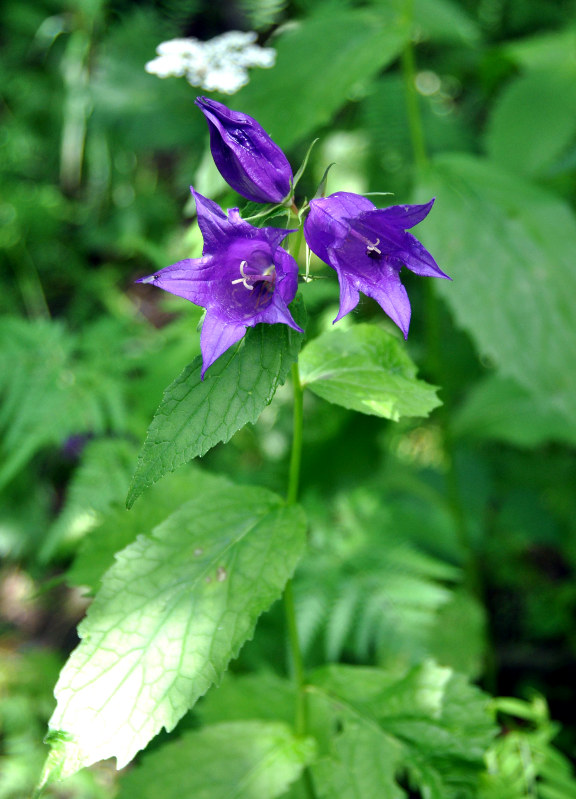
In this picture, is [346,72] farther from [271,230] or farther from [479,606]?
[479,606]

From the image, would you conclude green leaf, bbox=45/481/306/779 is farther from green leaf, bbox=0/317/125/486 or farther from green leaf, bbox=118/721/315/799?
green leaf, bbox=0/317/125/486

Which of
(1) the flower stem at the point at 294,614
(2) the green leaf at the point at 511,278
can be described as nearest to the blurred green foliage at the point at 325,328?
(2) the green leaf at the point at 511,278

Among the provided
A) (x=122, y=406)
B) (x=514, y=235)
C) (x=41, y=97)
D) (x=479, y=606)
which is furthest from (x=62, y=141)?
(x=479, y=606)

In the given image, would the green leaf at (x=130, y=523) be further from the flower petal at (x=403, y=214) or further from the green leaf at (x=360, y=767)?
the flower petal at (x=403, y=214)

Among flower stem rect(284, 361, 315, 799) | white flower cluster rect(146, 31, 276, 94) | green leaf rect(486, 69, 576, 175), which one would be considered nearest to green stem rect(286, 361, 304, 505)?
flower stem rect(284, 361, 315, 799)

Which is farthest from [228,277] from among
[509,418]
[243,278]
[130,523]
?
[509,418]

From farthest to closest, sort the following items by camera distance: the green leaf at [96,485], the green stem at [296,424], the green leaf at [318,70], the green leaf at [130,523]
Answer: the green leaf at [96,485]
the green leaf at [318,70]
the green leaf at [130,523]
the green stem at [296,424]
